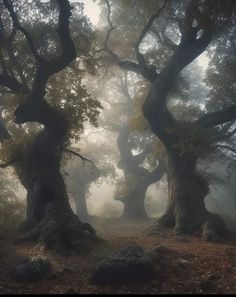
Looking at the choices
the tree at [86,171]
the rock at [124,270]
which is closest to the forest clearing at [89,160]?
the rock at [124,270]

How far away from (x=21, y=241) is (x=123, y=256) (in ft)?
21.4

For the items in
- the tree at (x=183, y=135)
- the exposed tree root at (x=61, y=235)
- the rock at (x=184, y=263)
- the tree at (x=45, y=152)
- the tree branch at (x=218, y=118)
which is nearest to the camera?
the rock at (x=184, y=263)

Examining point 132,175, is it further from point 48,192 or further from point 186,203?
point 48,192

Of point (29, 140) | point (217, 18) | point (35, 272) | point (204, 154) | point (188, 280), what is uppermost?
point (217, 18)

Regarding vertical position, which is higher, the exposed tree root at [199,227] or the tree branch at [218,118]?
the tree branch at [218,118]

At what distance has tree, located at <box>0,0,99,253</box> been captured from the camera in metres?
14.1

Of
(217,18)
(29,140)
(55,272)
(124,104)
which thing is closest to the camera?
(55,272)

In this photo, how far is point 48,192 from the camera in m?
17.3

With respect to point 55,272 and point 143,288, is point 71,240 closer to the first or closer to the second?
point 55,272

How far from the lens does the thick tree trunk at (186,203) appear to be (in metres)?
18.3

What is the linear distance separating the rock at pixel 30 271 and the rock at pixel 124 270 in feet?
4.86

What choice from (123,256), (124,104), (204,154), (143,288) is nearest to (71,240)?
(123,256)

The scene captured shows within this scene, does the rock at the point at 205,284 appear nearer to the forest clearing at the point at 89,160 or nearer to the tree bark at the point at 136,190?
the forest clearing at the point at 89,160

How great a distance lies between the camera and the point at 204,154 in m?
19.7
